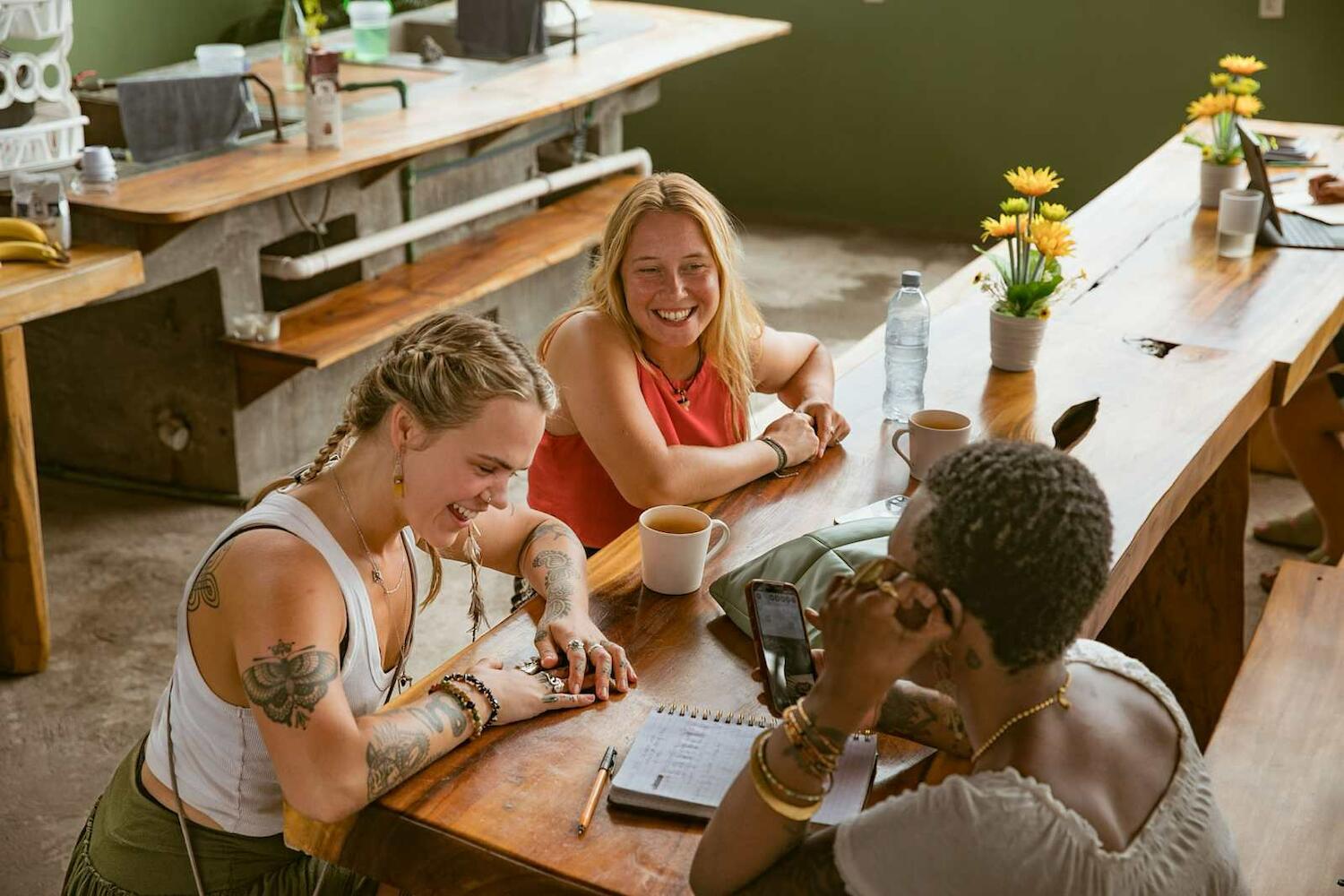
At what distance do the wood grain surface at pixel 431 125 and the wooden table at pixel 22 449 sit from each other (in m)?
0.27

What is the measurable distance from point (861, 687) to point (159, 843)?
980 millimetres

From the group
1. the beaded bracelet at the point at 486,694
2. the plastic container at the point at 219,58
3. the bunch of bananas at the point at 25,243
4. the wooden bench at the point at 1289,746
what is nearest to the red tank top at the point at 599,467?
the beaded bracelet at the point at 486,694

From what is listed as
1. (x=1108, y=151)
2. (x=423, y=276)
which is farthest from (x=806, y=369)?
(x=1108, y=151)

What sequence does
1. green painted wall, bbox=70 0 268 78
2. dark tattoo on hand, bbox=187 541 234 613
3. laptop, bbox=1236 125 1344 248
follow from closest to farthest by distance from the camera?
dark tattoo on hand, bbox=187 541 234 613 < laptop, bbox=1236 125 1344 248 < green painted wall, bbox=70 0 268 78

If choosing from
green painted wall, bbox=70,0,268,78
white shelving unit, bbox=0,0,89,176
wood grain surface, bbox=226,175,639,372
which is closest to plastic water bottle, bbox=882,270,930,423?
wood grain surface, bbox=226,175,639,372

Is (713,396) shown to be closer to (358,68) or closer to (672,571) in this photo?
(672,571)

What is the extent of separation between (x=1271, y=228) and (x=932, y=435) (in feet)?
6.01

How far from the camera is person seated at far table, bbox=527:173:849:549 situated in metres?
2.39

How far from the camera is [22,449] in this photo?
315 cm

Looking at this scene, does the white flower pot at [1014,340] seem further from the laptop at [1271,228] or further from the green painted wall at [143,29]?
the green painted wall at [143,29]

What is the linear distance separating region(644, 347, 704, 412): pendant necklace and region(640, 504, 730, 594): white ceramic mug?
59 centimetres

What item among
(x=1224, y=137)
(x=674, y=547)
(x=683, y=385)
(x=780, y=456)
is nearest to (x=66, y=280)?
(x=683, y=385)

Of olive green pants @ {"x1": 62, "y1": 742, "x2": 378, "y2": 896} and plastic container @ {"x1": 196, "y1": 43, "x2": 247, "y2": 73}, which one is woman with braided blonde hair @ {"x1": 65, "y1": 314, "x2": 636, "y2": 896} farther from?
plastic container @ {"x1": 196, "y1": 43, "x2": 247, "y2": 73}

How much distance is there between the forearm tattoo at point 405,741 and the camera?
5.14 ft
